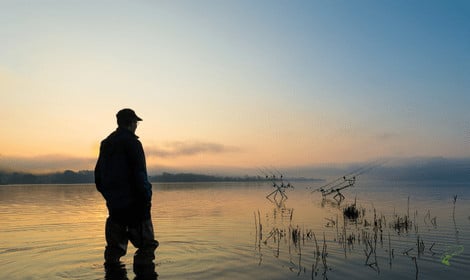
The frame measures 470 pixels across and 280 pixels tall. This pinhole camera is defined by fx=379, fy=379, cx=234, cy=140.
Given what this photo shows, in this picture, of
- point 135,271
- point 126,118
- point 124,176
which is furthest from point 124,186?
point 135,271

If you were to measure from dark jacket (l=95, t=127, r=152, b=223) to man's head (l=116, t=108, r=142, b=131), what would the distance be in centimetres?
13

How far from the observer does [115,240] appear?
8.72 m

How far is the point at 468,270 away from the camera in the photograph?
9.10 meters

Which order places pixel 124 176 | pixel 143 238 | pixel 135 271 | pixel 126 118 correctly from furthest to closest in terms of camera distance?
1. pixel 143 238
2. pixel 126 118
3. pixel 135 271
4. pixel 124 176

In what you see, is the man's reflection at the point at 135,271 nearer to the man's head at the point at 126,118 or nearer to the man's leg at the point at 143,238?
the man's leg at the point at 143,238

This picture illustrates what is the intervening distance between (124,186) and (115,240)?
4.47ft

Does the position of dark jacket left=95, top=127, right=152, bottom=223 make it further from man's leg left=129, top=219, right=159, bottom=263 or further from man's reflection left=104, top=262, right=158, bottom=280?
man's reflection left=104, top=262, right=158, bottom=280

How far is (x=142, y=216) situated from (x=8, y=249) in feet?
20.7

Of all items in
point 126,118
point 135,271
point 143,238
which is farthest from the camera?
point 143,238

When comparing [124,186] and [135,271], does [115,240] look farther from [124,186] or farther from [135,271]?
[124,186]

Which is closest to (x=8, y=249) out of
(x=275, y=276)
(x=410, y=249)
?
(x=275, y=276)

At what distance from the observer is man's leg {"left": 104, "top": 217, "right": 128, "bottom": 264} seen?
8.70 m

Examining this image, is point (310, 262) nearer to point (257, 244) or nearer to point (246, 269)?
point (246, 269)

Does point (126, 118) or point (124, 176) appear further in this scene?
point (126, 118)
